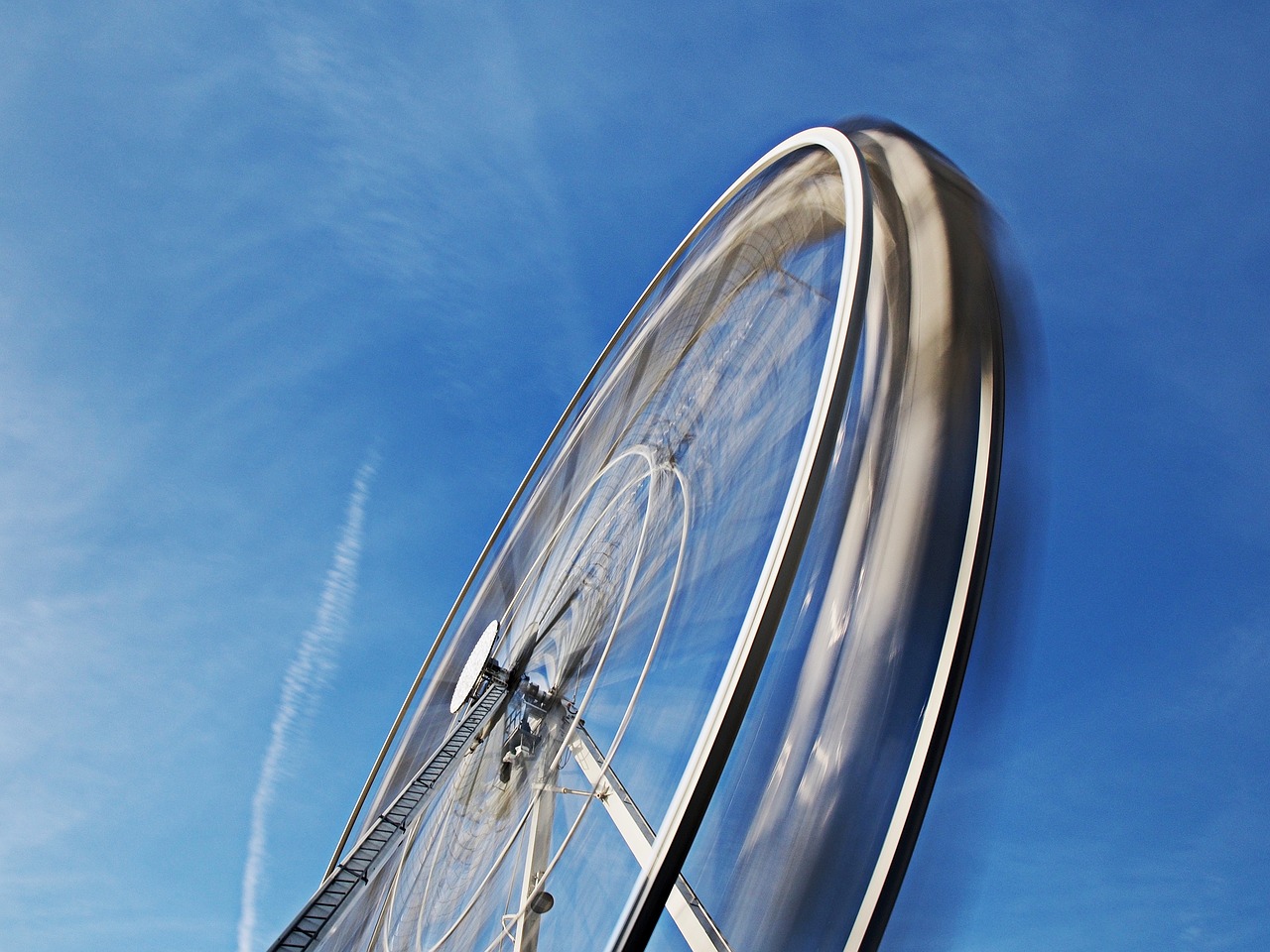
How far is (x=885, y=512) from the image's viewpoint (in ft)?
11.2

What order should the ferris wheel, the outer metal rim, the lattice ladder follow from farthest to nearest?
the lattice ladder → the ferris wheel → the outer metal rim

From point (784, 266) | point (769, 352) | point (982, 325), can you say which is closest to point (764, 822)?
point (982, 325)

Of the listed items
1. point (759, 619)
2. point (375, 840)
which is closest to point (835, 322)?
point (759, 619)

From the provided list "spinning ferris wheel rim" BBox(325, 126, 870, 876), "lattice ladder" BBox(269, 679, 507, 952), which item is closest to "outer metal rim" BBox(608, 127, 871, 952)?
"spinning ferris wheel rim" BBox(325, 126, 870, 876)

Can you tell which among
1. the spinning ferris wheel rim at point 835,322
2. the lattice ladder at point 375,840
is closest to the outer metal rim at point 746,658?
the spinning ferris wheel rim at point 835,322

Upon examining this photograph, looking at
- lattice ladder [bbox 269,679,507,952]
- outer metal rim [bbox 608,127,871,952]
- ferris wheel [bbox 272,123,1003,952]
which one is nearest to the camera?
outer metal rim [bbox 608,127,871,952]

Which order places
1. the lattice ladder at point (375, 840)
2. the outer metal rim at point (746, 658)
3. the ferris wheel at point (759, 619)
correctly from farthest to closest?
the lattice ladder at point (375, 840)
the ferris wheel at point (759, 619)
the outer metal rim at point (746, 658)

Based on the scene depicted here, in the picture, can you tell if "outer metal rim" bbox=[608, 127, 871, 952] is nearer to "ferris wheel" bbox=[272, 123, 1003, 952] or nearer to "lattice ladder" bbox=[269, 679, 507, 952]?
"ferris wheel" bbox=[272, 123, 1003, 952]

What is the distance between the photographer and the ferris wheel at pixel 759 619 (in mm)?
2781

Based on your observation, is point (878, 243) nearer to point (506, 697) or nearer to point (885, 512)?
point (885, 512)

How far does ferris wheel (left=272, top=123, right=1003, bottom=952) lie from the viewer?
278cm

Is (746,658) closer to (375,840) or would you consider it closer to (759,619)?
(759,619)

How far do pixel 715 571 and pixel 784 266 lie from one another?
2.33 meters

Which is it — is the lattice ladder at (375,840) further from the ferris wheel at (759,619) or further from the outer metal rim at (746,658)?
the outer metal rim at (746,658)
